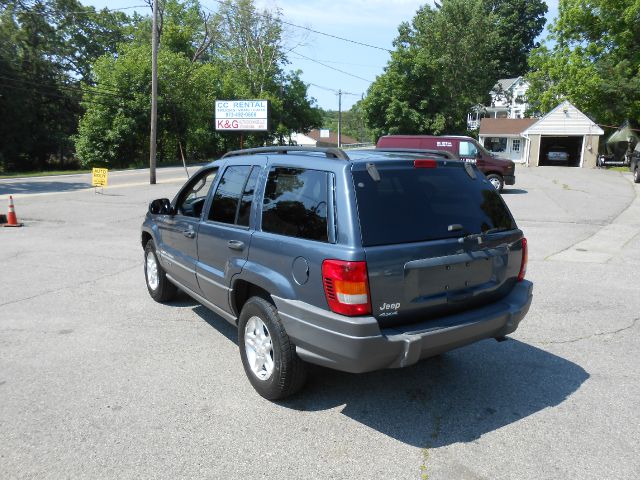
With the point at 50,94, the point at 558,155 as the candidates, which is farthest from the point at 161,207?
the point at 50,94

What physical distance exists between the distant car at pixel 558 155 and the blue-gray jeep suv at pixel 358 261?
134 feet

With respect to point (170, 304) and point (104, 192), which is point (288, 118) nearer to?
point (104, 192)

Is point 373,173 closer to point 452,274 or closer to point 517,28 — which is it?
point 452,274

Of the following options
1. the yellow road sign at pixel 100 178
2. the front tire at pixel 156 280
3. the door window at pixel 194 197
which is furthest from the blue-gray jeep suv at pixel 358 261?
the yellow road sign at pixel 100 178

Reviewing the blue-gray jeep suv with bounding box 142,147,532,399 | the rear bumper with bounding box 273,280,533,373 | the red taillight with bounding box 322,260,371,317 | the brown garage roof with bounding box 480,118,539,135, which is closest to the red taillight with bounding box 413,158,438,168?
the blue-gray jeep suv with bounding box 142,147,532,399

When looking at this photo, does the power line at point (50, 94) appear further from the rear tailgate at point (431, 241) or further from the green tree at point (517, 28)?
the green tree at point (517, 28)

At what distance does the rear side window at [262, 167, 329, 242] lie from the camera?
342cm

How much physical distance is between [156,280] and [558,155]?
4073 centimetres

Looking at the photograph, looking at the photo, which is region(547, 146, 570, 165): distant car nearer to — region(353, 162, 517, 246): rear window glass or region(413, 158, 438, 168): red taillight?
region(353, 162, 517, 246): rear window glass

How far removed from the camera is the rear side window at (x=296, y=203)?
11.2ft

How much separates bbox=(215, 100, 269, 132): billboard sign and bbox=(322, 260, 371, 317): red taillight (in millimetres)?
31378

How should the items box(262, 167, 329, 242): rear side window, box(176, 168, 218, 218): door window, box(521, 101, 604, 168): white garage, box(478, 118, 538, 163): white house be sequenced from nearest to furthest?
1. box(262, 167, 329, 242): rear side window
2. box(176, 168, 218, 218): door window
3. box(521, 101, 604, 168): white garage
4. box(478, 118, 538, 163): white house

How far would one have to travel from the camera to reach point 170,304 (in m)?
6.10

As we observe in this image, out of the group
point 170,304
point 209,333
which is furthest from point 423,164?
point 170,304
